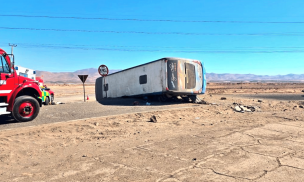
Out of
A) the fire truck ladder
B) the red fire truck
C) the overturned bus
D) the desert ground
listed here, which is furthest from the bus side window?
the fire truck ladder

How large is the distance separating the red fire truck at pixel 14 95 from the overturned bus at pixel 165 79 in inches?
288

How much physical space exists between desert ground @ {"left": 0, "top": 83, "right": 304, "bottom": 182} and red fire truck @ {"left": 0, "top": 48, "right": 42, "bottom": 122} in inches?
18.1

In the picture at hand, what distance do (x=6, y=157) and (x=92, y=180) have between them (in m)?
2.65

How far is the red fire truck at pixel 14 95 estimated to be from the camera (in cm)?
844

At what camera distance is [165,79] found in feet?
46.8

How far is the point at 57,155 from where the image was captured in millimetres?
5711

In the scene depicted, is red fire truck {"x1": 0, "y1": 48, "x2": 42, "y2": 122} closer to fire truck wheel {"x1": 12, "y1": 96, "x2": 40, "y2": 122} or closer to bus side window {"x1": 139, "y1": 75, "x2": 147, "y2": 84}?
fire truck wheel {"x1": 12, "y1": 96, "x2": 40, "y2": 122}

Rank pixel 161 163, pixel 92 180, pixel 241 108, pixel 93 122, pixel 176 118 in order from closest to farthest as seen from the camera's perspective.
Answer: pixel 92 180 < pixel 161 163 < pixel 93 122 < pixel 176 118 < pixel 241 108

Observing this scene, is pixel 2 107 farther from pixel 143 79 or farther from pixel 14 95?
pixel 143 79

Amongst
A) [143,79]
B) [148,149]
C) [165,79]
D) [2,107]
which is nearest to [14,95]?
[2,107]

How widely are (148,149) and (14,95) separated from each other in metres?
5.67

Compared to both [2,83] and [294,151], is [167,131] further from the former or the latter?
[2,83]

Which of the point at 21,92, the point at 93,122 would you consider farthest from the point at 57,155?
the point at 21,92

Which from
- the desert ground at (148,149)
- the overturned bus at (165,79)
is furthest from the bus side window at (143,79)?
the desert ground at (148,149)
